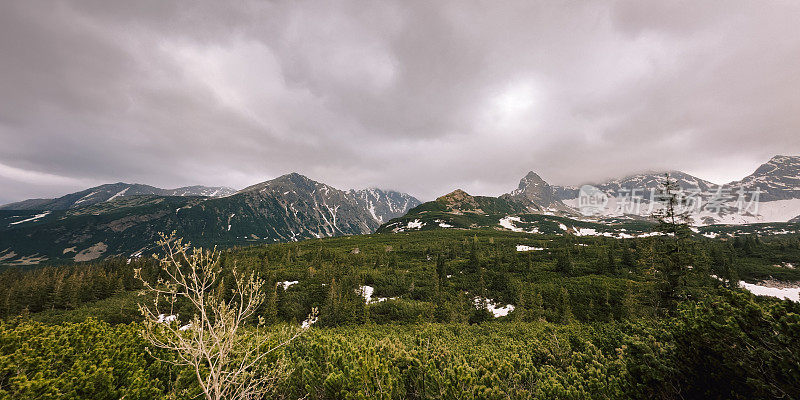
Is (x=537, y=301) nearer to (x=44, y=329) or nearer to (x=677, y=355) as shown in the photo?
(x=677, y=355)

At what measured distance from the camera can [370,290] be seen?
63125mm

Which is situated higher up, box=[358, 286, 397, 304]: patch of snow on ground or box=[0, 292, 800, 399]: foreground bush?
box=[0, 292, 800, 399]: foreground bush

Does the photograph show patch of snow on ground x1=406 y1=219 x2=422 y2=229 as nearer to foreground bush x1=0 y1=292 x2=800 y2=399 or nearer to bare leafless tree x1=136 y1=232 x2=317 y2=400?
bare leafless tree x1=136 y1=232 x2=317 y2=400

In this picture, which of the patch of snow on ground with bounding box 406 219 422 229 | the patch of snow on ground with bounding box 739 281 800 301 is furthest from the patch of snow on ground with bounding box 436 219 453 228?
the patch of snow on ground with bounding box 739 281 800 301

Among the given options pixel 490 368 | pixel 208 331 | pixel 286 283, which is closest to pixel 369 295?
pixel 286 283

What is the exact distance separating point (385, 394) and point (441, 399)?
4.73 feet

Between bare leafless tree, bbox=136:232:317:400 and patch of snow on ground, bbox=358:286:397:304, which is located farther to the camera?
patch of snow on ground, bbox=358:286:397:304

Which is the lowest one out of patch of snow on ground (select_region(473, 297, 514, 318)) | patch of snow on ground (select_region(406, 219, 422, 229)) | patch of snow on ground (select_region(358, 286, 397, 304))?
patch of snow on ground (select_region(358, 286, 397, 304))

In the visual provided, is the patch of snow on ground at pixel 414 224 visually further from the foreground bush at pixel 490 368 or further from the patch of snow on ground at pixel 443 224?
the foreground bush at pixel 490 368

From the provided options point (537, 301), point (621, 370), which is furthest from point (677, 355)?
point (537, 301)

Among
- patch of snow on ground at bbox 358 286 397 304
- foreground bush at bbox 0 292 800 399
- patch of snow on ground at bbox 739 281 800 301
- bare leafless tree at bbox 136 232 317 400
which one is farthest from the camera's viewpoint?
patch of snow on ground at bbox 358 286 397 304

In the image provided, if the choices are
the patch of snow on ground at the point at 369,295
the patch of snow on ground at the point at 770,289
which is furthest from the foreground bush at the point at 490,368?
the patch of snow on ground at the point at 770,289

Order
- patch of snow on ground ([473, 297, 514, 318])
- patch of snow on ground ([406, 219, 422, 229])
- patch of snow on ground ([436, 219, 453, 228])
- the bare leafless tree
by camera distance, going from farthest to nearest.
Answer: patch of snow on ground ([406, 219, 422, 229]), patch of snow on ground ([436, 219, 453, 228]), patch of snow on ground ([473, 297, 514, 318]), the bare leafless tree

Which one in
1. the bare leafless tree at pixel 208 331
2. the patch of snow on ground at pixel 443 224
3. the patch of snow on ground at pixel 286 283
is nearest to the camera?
the bare leafless tree at pixel 208 331
